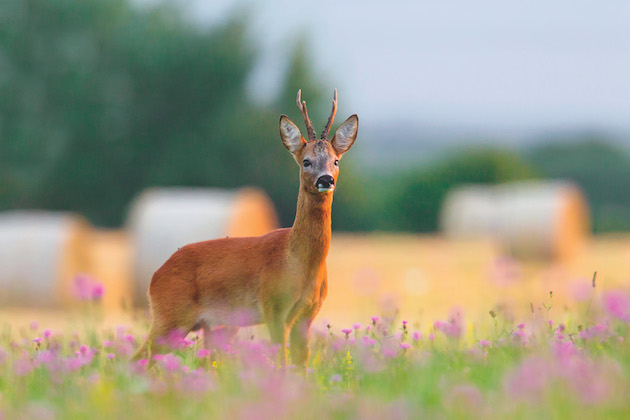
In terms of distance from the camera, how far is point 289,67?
1991 centimetres

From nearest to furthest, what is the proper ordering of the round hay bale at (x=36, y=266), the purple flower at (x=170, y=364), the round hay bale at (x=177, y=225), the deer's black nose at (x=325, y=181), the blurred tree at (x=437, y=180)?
the deer's black nose at (x=325, y=181), the purple flower at (x=170, y=364), the round hay bale at (x=177, y=225), the round hay bale at (x=36, y=266), the blurred tree at (x=437, y=180)

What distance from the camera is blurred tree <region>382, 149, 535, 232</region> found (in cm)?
2359

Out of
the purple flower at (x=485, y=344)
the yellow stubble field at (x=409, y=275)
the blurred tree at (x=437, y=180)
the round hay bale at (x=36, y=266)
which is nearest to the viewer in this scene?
the purple flower at (x=485, y=344)

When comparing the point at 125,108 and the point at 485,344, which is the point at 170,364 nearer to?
the point at 485,344

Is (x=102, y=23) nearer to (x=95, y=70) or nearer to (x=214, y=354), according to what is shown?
(x=95, y=70)

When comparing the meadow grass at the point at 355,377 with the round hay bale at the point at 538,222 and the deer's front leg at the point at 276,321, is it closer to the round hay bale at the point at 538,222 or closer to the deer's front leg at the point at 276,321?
the deer's front leg at the point at 276,321

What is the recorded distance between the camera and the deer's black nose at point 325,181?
268 cm

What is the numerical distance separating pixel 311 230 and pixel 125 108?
17.2m

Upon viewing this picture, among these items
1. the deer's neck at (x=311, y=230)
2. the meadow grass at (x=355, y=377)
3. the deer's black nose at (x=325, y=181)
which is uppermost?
the deer's black nose at (x=325, y=181)

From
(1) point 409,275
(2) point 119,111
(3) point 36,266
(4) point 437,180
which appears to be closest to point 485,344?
(3) point 36,266

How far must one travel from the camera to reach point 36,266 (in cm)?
1021

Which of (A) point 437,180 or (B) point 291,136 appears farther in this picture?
(A) point 437,180

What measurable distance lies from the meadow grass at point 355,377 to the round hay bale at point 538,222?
40.4 ft

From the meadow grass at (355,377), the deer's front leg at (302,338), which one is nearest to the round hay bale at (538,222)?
the meadow grass at (355,377)
